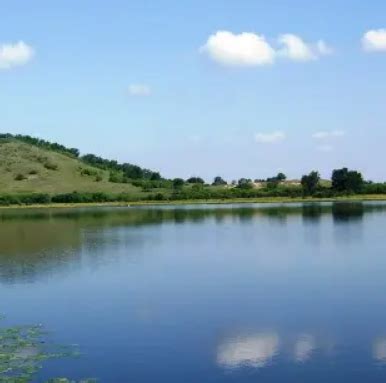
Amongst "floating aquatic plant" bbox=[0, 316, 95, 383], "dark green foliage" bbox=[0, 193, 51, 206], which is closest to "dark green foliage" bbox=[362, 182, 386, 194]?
"dark green foliage" bbox=[0, 193, 51, 206]

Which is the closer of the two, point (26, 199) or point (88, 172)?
point (26, 199)

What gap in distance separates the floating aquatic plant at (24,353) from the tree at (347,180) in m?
132

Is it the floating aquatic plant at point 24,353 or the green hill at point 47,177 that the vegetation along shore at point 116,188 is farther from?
the floating aquatic plant at point 24,353

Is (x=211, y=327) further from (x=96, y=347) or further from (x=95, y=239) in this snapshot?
(x=95, y=239)

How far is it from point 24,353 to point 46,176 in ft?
548

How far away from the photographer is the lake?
18.1 meters

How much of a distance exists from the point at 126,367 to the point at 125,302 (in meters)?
9.54

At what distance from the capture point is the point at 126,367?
60.0 feet

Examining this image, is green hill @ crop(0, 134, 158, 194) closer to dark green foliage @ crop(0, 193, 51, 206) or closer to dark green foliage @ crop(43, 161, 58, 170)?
dark green foliage @ crop(43, 161, 58, 170)

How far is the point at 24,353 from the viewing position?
19.4 m

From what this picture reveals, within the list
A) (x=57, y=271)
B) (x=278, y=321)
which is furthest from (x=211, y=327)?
(x=57, y=271)

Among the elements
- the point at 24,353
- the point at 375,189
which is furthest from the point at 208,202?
the point at 24,353

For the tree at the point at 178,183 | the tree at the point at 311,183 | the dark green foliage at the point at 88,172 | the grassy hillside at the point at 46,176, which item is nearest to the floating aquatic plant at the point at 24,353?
the tree at the point at 311,183

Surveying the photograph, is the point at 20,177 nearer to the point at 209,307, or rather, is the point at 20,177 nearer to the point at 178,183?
A: the point at 178,183
